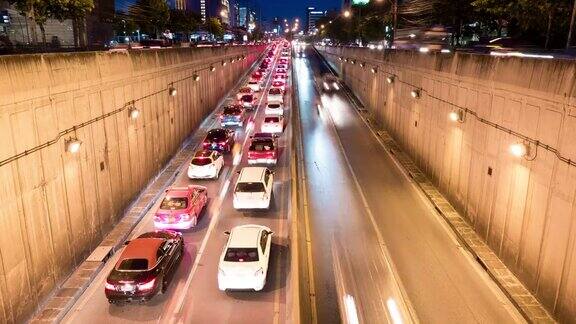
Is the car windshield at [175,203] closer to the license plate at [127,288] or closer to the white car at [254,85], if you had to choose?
the license plate at [127,288]

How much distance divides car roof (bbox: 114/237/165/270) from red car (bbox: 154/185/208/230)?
3526 millimetres

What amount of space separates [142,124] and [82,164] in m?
7.15

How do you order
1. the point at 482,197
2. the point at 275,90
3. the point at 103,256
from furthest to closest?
the point at 275,90 < the point at 482,197 < the point at 103,256

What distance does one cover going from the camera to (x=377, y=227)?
19516 millimetres

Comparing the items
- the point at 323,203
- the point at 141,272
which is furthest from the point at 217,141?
the point at 141,272

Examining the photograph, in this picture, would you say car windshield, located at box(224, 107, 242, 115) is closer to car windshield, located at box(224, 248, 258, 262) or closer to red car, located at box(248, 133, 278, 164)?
red car, located at box(248, 133, 278, 164)

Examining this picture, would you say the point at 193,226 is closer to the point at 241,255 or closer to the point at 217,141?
the point at 241,255

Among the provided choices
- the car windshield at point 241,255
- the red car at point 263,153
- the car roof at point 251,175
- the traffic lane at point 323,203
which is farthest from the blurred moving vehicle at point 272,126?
the car windshield at point 241,255

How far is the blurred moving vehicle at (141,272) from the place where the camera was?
1359cm

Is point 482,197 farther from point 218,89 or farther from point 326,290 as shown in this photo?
point 218,89

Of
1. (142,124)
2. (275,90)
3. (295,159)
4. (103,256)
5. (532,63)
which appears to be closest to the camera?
(532,63)

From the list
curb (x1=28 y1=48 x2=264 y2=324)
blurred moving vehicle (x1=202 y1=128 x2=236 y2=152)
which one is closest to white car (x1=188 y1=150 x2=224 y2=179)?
curb (x1=28 y1=48 x2=264 y2=324)

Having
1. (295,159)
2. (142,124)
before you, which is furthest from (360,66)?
(142,124)

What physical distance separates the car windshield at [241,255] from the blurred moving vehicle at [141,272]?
79.3 inches
